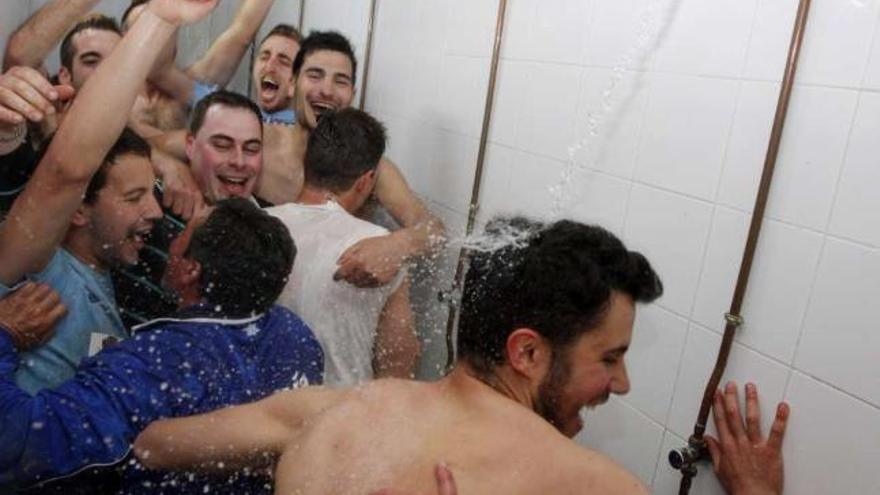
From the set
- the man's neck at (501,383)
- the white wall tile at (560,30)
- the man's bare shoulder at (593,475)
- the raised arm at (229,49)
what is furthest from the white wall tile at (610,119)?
the raised arm at (229,49)

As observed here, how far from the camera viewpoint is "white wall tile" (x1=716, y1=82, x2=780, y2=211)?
1.39m

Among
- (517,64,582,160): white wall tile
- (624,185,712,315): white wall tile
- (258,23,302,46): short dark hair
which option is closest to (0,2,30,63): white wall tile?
(258,23,302,46): short dark hair

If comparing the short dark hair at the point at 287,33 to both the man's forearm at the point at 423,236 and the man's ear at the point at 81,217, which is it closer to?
the man's forearm at the point at 423,236

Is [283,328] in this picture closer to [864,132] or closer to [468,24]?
[864,132]

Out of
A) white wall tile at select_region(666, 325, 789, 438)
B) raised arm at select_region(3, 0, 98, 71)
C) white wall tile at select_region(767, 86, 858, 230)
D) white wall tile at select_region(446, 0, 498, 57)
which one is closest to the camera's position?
white wall tile at select_region(767, 86, 858, 230)

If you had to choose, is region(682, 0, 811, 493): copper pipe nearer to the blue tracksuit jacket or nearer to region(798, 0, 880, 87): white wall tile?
region(798, 0, 880, 87): white wall tile

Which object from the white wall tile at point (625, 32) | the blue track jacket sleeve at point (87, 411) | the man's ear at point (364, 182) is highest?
the white wall tile at point (625, 32)

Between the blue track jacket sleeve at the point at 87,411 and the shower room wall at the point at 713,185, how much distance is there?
42.6 inches

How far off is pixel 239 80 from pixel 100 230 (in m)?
2.15

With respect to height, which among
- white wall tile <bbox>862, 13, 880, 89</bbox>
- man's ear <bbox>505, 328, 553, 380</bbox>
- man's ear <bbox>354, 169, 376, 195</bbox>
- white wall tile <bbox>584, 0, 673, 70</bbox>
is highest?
white wall tile <bbox>584, 0, 673, 70</bbox>

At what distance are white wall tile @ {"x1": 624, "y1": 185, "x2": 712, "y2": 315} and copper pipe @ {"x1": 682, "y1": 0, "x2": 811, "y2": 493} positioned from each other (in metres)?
0.13

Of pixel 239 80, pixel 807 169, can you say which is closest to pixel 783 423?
pixel 807 169

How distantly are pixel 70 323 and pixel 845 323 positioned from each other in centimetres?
168

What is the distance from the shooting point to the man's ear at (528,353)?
3.82 ft
